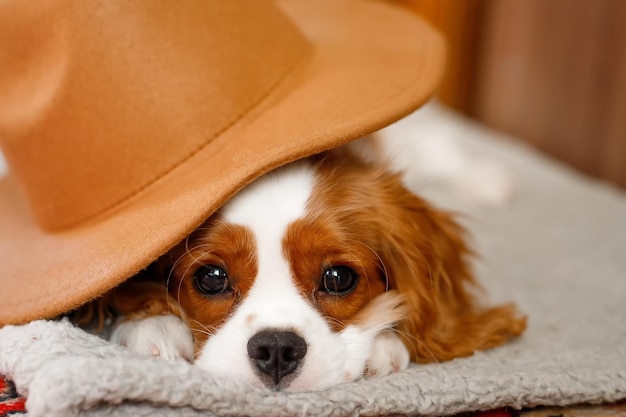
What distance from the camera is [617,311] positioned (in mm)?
2223

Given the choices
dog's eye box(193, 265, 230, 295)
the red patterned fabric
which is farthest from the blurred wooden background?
the red patterned fabric

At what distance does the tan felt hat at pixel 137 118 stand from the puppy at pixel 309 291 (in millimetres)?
138

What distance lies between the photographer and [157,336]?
1660 mm

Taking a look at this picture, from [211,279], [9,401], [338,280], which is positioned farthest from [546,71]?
[9,401]

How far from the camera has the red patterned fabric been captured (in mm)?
Answer: 1424

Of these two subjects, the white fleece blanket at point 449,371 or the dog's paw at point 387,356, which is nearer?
the white fleece blanket at point 449,371

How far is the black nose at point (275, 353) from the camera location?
4.93 ft

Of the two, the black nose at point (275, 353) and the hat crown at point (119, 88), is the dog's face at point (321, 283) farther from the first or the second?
the hat crown at point (119, 88)

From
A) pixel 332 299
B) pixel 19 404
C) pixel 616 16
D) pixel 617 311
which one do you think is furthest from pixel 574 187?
pixel 19 404

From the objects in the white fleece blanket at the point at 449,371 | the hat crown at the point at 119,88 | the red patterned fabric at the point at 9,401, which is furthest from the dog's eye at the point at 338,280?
the red patterned fabric at the point at 9,401

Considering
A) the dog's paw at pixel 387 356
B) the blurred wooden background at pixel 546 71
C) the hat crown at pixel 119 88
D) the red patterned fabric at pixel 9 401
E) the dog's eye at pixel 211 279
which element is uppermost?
the hat crown at pixel 119 88

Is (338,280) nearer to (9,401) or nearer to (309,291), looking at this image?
(309,291)

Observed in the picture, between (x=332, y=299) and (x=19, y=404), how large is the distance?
64cm

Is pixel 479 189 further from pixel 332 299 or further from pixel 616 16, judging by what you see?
pixel 332 299
